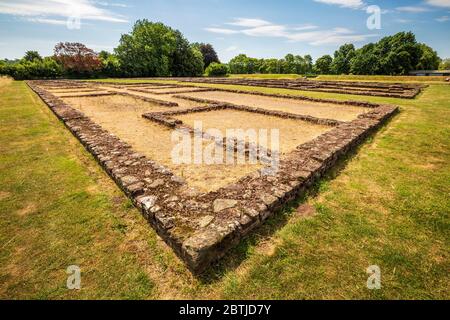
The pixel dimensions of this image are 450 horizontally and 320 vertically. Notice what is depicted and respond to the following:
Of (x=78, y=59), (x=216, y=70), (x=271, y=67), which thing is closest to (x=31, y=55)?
(x=78, y=59)

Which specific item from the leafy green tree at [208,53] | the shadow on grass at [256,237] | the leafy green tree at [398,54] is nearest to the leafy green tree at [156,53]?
the leafy green tree at [208,53]

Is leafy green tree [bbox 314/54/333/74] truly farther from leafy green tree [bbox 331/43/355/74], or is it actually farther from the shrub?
the shrub

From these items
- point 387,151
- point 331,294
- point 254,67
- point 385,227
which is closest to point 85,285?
point 331,294

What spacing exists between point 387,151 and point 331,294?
17.3ft

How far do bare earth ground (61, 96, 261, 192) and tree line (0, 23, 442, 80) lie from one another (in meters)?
41.4

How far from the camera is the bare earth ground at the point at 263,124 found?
744 cm

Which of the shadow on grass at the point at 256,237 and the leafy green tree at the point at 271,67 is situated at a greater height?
the leafy green tree at the point at 271,67

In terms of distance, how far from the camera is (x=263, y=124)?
944cm

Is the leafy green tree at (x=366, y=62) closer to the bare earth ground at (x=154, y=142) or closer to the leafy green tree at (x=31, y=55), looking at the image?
the bare earth ground at (x=154, y=142)

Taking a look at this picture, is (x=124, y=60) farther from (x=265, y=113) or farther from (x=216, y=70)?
(x=265, y=113)

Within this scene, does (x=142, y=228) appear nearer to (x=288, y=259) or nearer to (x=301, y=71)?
(x=288, y=259)

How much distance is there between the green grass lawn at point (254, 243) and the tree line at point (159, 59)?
165 feet

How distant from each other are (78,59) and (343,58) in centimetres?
7057

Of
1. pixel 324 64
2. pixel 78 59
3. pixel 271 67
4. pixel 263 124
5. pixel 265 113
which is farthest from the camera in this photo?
pixel 271 67
